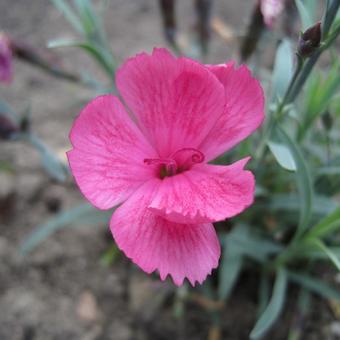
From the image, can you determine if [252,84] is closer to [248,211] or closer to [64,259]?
[248,211]

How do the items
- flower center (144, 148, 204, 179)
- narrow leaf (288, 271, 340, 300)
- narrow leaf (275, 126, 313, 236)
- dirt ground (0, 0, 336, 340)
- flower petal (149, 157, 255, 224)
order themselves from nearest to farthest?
flower petal (149, 157, 255, 224), flower center (144, 148, 204, 179), narrow leaf (275, 126, 313, 236), narrow leaf (288, 271, 340, 300), dirt ground (0, 0, 336, 340)

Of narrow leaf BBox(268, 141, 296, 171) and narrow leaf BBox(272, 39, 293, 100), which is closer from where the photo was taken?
narrow leaf BBox(268, 141, 296, 171)

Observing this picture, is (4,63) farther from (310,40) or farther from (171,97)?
(310,40)

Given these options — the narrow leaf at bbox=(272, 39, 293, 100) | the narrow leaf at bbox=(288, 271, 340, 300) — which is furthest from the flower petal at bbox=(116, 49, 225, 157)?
the narrow leaf at bbox=(288, 271, 340, 300)

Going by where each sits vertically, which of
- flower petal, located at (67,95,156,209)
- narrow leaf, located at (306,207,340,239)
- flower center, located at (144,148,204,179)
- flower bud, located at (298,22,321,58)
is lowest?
narrow leaf, located at (306,207,340,239)

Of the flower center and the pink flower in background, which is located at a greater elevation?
the pink flower in background

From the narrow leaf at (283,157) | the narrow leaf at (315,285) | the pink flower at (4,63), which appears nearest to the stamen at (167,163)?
the narrow leaf at (283,157)

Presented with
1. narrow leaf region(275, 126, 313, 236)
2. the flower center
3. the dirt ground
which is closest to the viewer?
the flower center

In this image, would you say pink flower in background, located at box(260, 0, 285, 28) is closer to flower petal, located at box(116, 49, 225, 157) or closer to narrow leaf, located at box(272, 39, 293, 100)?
narrow leaf, located at box(272, 39, 293, 100)
